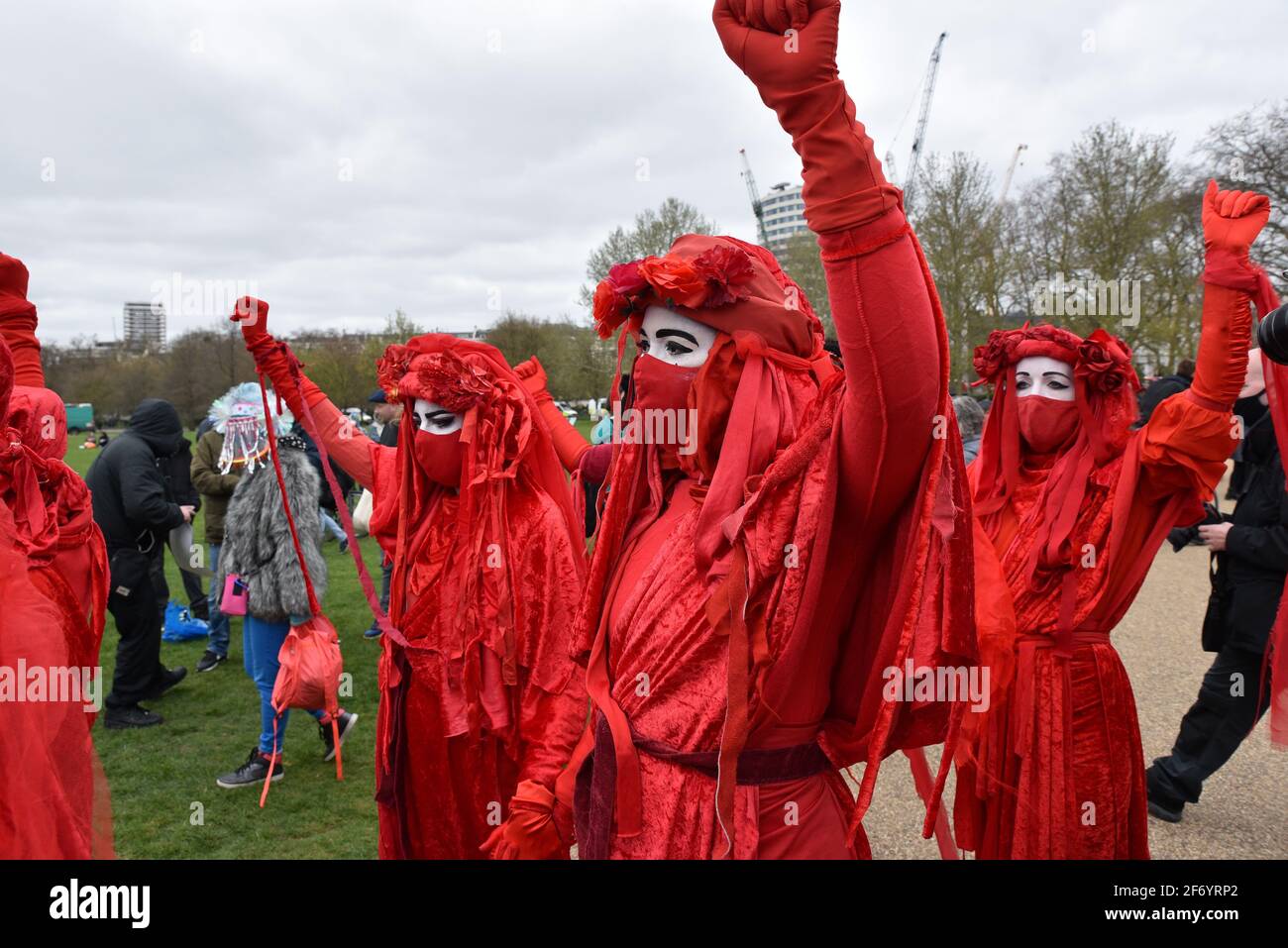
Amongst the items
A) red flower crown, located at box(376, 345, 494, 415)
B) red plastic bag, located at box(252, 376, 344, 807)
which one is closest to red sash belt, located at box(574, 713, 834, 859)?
red flower crown, located at box(376, 345, 494, 415)

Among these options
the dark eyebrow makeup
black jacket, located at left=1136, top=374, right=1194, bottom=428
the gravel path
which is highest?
black jacket, located at left=1136, top=374, right=1194, bottom=428

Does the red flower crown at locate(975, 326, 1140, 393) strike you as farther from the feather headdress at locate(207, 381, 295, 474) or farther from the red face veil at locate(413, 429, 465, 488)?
the feather headdress at locate(207, 381, 295, 474)

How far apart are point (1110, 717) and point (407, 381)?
2887 millimetres

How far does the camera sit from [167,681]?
6.56 meters

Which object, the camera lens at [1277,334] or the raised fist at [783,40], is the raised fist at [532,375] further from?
the camera lens at [1277,334]

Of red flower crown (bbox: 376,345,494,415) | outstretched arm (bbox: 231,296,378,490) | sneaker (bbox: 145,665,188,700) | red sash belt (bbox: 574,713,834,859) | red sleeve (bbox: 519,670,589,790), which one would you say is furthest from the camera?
sneaker (bbox: 145,665,188,700)

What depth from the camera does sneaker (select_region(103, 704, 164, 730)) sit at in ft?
19.2

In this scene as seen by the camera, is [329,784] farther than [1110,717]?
Yes

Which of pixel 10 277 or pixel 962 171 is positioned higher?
pixel 962 171

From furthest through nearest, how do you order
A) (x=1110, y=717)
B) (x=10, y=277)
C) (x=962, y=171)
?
(x=962, y=171), (x=10, y=277), (x=1110, y=717)

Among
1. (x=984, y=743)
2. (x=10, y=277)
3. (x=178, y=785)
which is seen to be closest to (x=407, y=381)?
(x=10, y=277)
